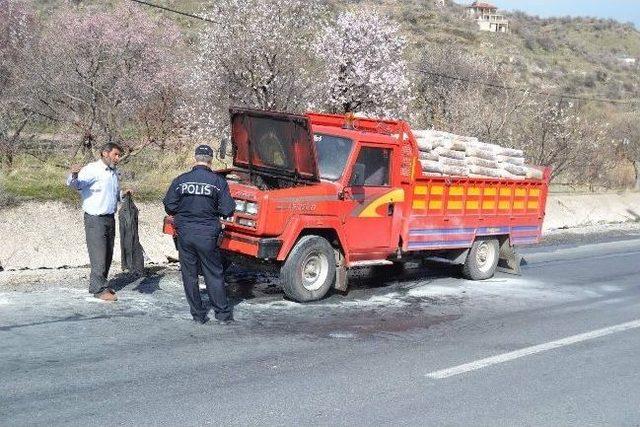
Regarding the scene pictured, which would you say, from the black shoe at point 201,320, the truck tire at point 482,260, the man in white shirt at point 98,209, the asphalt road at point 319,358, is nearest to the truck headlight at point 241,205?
the asphalt road at point 319,358

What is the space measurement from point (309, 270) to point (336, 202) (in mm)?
921

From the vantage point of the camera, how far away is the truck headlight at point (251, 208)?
9328 millimetres

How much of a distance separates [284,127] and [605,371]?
5.05 metres

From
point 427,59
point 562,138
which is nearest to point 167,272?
point 562,138

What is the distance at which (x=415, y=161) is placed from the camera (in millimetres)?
10938

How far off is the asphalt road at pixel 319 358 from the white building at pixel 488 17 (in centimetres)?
6708

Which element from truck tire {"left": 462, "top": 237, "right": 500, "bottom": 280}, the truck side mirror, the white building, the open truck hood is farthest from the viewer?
the white building

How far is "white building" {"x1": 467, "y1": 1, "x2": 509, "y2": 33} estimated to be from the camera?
77.7 m

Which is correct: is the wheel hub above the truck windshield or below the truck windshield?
below

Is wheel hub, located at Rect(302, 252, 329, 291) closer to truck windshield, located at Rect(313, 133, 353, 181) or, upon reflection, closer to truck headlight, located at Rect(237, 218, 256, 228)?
truck headlight, located at Rect(237, 218, 256, 228)

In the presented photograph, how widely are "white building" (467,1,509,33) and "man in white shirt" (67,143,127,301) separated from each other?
67.8 m

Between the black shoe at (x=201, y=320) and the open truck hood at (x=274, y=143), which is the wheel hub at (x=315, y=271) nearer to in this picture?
the open truck hood at (x=274, y=143)

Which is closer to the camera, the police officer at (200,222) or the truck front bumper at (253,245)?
the police officer at (200,222)

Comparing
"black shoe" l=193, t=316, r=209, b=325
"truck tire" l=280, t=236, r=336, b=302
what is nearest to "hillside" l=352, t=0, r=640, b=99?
"truck tire" l=280, t=236, r=336, b=302
